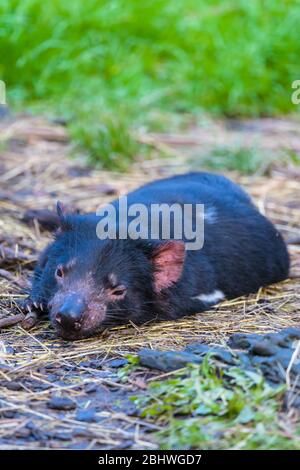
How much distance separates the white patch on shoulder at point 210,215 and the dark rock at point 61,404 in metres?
1.47

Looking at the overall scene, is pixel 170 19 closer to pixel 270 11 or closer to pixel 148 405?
pixel 270 11

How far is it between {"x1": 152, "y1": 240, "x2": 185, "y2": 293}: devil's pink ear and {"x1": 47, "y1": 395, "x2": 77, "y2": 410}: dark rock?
3.01 ft

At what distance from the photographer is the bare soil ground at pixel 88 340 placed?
2811 millimetres

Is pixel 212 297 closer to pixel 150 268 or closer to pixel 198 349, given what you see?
pixel 150 268

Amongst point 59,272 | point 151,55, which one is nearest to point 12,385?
point 59,272

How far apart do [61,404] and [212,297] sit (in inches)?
49.7

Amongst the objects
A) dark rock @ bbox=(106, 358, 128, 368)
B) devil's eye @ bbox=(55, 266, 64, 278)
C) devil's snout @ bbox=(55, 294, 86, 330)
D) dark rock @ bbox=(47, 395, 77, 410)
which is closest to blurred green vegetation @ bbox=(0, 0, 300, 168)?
devil's eye @ bbox=(55, 266, 64, 278)

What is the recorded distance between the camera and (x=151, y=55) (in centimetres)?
805

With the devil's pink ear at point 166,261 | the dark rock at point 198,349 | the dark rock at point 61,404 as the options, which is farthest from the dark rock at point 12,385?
the devil's pink ear at point 166,261

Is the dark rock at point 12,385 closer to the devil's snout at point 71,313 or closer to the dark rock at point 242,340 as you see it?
the devil's snout at point 71,313

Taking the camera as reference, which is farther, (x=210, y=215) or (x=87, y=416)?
(x=210, y=215)

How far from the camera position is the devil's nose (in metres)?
3.42

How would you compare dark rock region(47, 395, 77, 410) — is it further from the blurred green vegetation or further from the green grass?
the blurred green vegetation

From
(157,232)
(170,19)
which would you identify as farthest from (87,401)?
(170,19)
